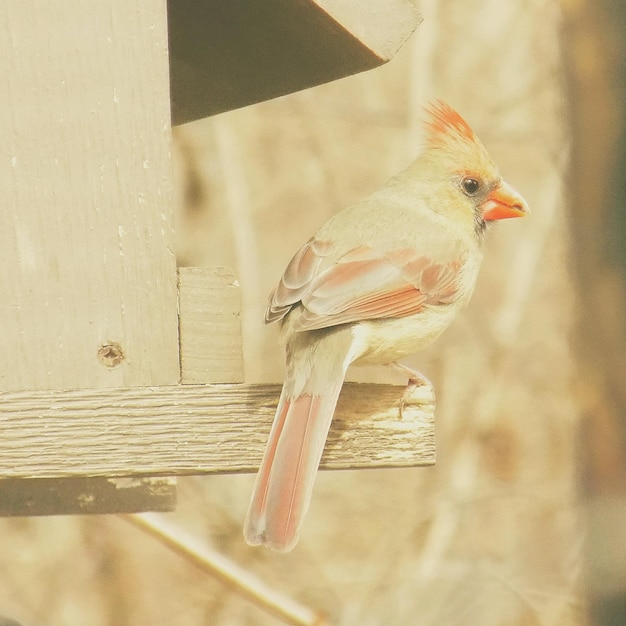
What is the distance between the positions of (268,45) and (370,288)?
76 cm

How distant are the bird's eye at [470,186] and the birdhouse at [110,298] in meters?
1.01

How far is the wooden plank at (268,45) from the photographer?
250 cm

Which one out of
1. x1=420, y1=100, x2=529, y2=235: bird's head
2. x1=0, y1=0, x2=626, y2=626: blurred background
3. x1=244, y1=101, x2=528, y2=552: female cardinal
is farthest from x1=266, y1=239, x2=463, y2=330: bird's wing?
x1=0, y1=0, x2=626, y2=626: blurred background

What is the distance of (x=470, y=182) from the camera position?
3215mm

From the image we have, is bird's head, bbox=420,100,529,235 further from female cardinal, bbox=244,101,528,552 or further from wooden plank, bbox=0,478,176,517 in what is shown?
wooden plank, bbox=0,478,176,517

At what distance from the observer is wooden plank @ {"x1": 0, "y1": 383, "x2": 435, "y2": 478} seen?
209 centimetres

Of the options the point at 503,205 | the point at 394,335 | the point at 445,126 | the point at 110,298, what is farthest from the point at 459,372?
the point at 110,298

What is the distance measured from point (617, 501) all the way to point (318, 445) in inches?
135

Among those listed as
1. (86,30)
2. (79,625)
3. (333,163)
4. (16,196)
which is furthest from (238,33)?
(79,625)

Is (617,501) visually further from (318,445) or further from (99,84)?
(99,84)

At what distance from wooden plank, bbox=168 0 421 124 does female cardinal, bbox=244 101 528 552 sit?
1.36 feet

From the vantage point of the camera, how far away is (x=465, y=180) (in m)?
3.21

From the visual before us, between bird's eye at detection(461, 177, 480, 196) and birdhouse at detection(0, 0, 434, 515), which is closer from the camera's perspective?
birdhouse at detection(0, 0, 434, 515)

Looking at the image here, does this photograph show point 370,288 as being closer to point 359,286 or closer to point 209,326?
point 359,286
